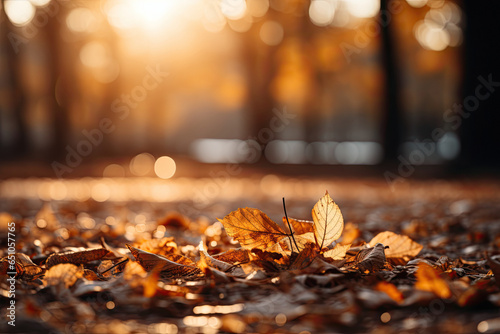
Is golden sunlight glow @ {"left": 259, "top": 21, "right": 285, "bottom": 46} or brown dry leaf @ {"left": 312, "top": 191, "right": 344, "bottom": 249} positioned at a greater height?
golden sunlight glow @ {"left": 259, "top": 21, "right": 285, "bottom": 46}

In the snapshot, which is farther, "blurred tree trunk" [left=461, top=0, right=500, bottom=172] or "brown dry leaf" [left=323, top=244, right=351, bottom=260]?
"blurred tree trunk" [left=461, top=0, right=500, bottom=172]

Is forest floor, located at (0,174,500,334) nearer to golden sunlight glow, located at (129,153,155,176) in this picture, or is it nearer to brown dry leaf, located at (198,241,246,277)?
brown dry leaf, located at (198,241,246,277)

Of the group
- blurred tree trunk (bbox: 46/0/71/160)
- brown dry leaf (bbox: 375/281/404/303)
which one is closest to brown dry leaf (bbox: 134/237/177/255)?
brown dry leaf (bbox: 375/281/404/303)

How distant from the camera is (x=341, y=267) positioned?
208cm

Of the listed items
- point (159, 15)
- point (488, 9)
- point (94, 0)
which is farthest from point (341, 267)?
point (159, 15)

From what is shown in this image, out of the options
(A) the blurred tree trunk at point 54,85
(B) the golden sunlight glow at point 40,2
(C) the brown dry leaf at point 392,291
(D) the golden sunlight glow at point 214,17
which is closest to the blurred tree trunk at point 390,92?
(D) the golden sunlight glow at point 214,17

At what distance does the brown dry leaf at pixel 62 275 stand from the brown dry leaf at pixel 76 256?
30 centimetres

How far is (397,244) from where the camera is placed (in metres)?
2.34

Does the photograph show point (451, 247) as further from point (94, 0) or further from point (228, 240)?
point (94, 0)

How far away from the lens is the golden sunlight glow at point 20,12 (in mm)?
17089

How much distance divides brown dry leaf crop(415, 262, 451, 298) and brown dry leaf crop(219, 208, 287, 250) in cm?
54

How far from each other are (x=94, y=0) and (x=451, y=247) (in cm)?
1908

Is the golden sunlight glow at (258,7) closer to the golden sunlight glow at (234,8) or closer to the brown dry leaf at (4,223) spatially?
the golden sunlight glow at (234,8)

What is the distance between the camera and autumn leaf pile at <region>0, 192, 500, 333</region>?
1.62m
